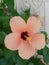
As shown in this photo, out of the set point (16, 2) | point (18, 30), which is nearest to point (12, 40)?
point (18, 30)

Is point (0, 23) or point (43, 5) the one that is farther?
point (43, 5)

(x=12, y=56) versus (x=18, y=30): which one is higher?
(x=18, y=30)

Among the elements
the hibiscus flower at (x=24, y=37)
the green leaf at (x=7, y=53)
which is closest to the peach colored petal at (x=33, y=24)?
the hibiscus flower at (x=24, y=37)

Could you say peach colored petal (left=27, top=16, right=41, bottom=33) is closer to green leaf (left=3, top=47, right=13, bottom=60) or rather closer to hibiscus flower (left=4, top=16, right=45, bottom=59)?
hibiscus flower (left=4, top=16, right=45, bottom=59)

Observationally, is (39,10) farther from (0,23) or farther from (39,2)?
(0,23)

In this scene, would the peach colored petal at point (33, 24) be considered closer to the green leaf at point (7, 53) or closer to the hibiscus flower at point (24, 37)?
the hibiscus flower at point (24, 37)
